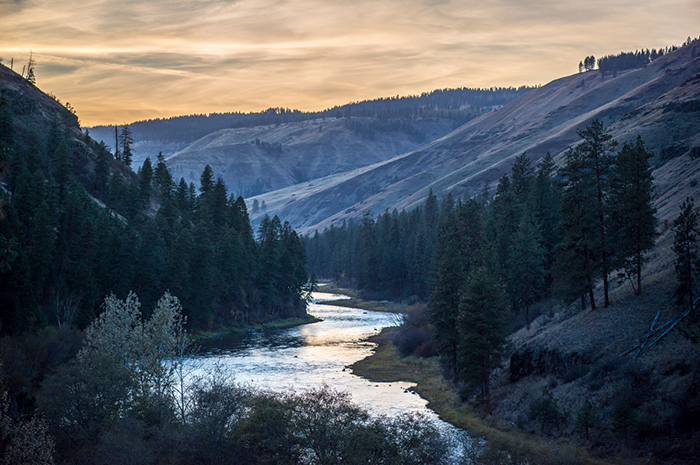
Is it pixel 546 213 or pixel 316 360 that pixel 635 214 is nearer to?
pixel 546 213

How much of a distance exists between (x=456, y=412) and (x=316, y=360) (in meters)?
24.5

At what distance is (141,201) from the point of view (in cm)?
10038

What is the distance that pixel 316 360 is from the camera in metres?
68.2

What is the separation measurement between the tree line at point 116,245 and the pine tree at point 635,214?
49.3 meters

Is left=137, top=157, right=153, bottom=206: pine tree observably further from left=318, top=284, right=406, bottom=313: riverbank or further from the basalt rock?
the basalt rock

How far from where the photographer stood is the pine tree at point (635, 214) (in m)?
44.7

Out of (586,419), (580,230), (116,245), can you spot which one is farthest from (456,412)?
(116,245)

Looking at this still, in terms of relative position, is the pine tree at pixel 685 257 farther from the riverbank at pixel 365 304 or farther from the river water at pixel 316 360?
the riverbank at pixel 365 304

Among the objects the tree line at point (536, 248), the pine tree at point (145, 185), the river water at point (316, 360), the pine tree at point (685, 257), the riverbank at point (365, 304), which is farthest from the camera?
the riverbank at point (365, 304)

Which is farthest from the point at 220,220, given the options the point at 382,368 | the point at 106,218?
the point at 382,368

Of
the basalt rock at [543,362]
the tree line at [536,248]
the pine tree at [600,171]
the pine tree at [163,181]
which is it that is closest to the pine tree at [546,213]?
the tree line at [536,248]

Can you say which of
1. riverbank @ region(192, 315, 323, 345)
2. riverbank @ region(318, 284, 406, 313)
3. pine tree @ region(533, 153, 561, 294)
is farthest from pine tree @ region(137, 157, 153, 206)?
pine tree @ region(533, 153, 561, 294)

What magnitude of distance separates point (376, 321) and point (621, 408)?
7427cm

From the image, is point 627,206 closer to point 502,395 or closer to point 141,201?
point 502,395
